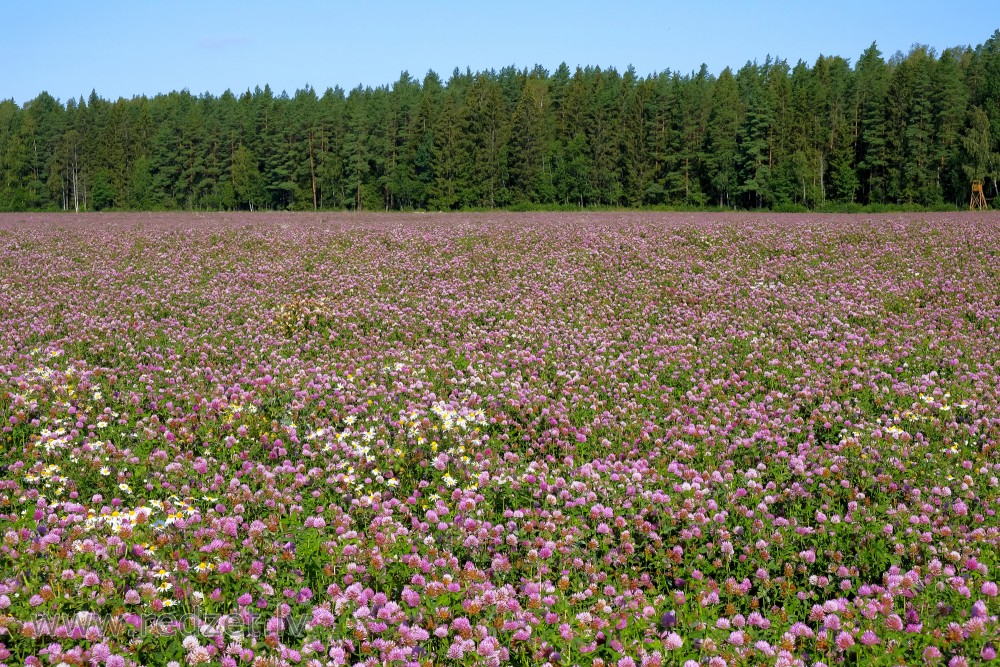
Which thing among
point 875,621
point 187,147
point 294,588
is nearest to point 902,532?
point 875,621

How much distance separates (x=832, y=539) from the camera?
4.72 meters

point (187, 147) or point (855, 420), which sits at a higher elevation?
point (187, 147)

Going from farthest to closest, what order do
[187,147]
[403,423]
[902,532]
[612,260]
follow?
[187,147] < [612,260] < [403,423] < [902,532]

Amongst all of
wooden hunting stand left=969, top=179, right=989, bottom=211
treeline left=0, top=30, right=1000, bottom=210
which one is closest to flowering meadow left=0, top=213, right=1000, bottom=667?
wooden hunting stand left=969, top=179, right=989, bottom=211

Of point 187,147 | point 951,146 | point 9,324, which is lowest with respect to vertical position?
point 9,324

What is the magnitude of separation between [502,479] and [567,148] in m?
80.2

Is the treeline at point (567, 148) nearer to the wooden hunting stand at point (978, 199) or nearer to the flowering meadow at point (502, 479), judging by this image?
the wooden hunting stand at point (978, 199)

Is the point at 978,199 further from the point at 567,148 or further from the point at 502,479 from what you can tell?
the point at 502,479

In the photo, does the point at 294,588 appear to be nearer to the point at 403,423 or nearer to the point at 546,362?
the point at 403,423

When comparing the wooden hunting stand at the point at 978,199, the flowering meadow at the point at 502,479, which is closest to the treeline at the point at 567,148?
the wooden hunting stand at the point at 978,199

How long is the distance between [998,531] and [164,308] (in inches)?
480

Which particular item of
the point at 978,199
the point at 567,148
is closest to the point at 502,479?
the point at 978,199

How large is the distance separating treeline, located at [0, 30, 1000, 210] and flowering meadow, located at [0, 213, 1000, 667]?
61313 mm

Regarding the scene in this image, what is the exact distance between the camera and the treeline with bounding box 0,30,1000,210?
69312 mm
